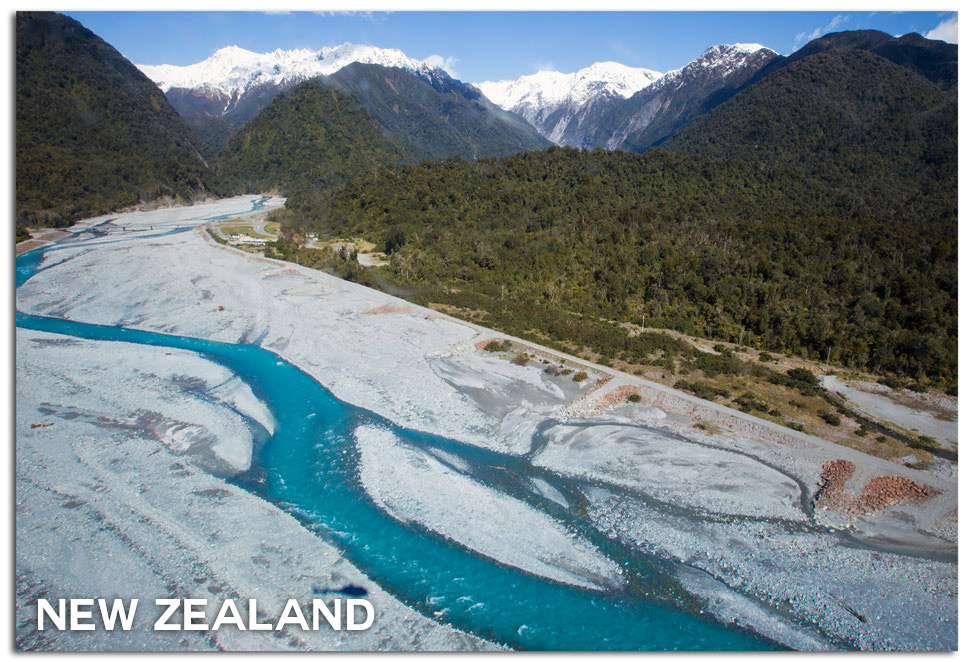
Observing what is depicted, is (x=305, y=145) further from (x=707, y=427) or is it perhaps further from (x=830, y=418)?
(x=830, y=418)

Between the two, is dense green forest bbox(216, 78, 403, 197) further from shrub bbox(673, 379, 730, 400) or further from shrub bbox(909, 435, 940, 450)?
shrub bbox(909, 435, 940, 450)

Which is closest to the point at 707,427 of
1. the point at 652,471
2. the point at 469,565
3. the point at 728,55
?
the point at 652,471

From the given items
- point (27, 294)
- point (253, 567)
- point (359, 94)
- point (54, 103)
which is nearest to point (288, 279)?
point (27, 294)

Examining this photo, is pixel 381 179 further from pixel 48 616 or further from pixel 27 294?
pixel 48 616

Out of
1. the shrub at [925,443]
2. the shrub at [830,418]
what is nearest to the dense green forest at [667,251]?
the shrub at [830,418]

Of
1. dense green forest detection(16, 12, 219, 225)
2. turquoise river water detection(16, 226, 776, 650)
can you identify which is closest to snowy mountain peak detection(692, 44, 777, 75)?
dense green forest detection(16, 12, 219, 225)
